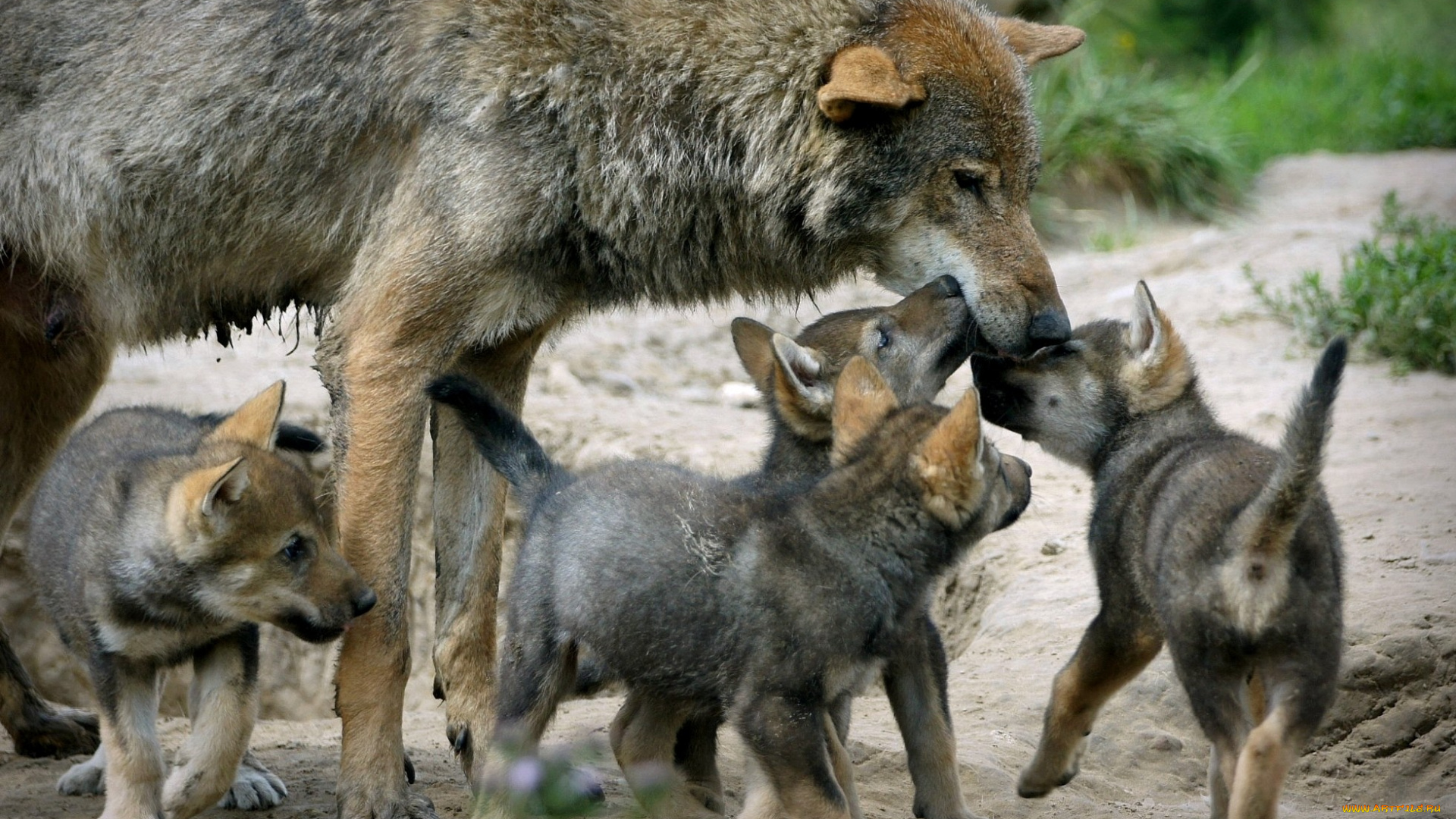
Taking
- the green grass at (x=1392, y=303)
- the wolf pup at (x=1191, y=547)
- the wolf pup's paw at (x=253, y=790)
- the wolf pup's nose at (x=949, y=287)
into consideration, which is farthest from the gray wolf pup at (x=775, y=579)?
the green grass at (x=1392, y=303)

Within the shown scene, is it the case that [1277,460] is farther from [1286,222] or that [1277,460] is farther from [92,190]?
[1286,222]

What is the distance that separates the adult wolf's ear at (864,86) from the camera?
4512mm

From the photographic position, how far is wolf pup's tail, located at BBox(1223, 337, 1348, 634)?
11.0 feet

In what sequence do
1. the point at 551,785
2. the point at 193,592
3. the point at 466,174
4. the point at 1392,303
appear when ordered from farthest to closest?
the point at 1392,303, the point at 466,174, the point at 193,592, the point at 551,785

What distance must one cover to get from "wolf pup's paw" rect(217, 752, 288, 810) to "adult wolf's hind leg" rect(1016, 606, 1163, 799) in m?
2.26

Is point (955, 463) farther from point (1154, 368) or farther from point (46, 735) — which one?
point (46, 735)

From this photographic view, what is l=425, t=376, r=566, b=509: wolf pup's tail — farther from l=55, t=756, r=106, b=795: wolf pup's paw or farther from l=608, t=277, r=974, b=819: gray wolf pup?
l=55, t=756, r=106, b=795: wolf pup's paw

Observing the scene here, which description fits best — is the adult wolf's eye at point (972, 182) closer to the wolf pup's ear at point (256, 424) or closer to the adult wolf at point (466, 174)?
the adult wolf at point (466, 174)

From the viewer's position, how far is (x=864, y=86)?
4.51 meters

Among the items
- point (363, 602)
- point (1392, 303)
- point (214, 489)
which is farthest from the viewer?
point (1392, 303)

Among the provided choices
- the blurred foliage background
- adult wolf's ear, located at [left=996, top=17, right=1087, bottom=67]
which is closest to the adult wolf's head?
adult wolf's ear, located at [left=996, top=17, right=1087, bottom=67]

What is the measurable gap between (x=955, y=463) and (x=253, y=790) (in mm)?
2451

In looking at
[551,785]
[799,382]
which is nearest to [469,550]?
[799,382]

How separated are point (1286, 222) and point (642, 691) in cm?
896
